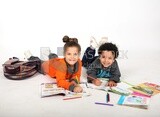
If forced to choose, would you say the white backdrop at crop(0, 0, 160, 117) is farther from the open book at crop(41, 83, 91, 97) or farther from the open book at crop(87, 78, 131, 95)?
the open book at crop(41, 83, 91, 97)

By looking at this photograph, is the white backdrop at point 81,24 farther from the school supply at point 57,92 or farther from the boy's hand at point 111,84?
the school supply at point 57,92

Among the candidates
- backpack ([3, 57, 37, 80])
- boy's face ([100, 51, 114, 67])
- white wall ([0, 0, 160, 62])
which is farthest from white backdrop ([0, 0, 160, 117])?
boy's face ([100, 51, 114, 67])

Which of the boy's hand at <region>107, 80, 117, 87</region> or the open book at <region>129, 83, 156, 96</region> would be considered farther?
the boy's hand at <region>107, 80, 117, 87</region>

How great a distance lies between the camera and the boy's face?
249cm

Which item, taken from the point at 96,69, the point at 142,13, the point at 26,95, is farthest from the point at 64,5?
the point at 26,95

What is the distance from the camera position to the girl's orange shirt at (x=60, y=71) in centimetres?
232

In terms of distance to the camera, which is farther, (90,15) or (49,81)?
(90,15)

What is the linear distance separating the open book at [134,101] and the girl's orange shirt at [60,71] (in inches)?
17.8

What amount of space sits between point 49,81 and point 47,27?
1415 mm

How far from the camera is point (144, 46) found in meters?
3.74

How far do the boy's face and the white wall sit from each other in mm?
1177

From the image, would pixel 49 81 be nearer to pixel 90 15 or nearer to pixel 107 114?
pixel 107 114

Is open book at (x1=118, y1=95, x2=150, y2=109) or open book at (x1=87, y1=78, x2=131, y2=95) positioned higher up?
open book at (x1=87, y1=78, x2=131, y2=95)

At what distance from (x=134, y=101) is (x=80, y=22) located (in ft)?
6.41
